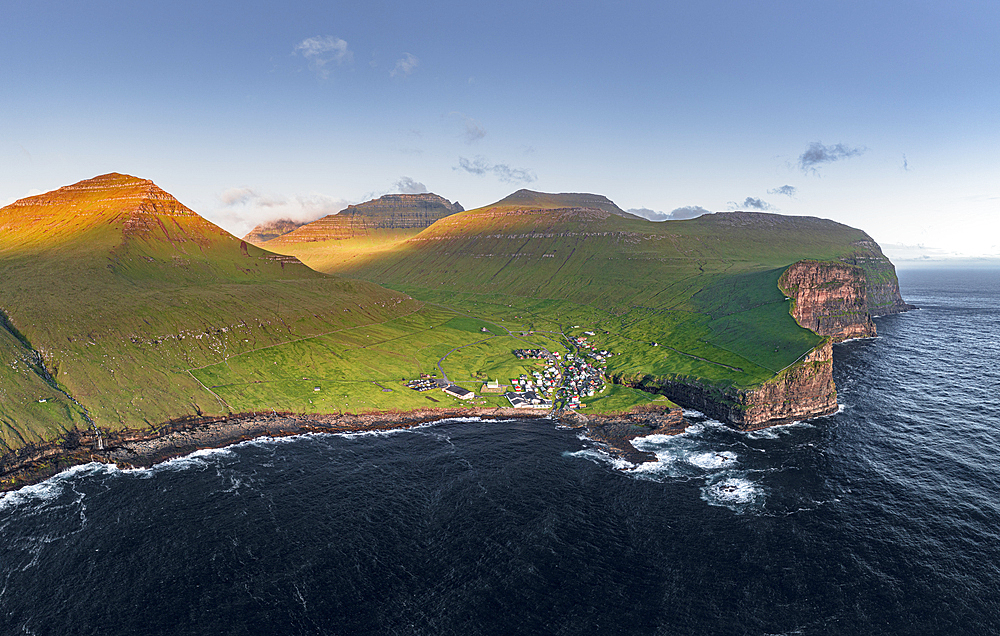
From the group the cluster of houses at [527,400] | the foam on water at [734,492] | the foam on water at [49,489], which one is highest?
the cluster of houses at [527,400]

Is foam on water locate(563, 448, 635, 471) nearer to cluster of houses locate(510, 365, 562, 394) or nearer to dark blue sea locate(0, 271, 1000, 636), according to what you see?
dark blue sea locate(0, 271, 1000, 636)

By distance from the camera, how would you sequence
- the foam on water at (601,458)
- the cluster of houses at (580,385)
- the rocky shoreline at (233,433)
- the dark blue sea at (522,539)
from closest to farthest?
the dark blue sea at (522,539)
the rocky shoreline at (233,433)
the foam on water at (601,458)
the cluster of houses at (580,385)

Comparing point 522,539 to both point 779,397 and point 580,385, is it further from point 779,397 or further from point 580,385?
point 779,397

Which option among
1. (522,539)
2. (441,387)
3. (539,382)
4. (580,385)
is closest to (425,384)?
(441,387)

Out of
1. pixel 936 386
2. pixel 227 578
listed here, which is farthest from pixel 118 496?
pixel 936 386

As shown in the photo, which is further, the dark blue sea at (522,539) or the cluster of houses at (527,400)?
the cluster of houses at (527,400)

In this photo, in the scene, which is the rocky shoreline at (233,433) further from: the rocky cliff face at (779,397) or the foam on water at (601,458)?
the rocky cliff face at (779,397)

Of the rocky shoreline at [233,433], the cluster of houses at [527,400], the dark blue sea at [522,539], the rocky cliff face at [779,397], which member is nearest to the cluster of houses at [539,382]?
the cluster of houses at [527,400]

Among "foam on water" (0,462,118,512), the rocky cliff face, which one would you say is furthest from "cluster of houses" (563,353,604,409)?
"foam on water" (0,462,118,512)
